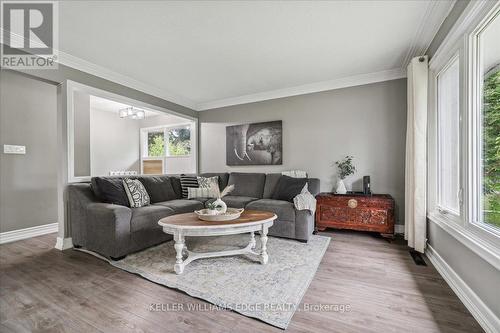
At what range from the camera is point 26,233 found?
3.29 metres

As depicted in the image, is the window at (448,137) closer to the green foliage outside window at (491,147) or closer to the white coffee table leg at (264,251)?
the green foliage outside window at (491,147)

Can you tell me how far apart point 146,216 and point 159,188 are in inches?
40.7

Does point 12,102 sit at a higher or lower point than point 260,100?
lower

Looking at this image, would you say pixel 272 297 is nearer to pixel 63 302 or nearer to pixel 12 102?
pixel 63 302

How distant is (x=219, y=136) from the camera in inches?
193

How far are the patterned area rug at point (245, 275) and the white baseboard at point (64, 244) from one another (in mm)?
1024

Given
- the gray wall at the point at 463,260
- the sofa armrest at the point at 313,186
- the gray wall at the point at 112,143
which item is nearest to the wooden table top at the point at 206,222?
the sofa armrest at the point at 313,186

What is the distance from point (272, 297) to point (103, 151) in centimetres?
554

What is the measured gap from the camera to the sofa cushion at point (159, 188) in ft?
11.5

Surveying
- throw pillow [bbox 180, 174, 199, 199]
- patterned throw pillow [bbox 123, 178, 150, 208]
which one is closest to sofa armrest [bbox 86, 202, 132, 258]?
A: patterned throw pillow [bbox 123, 178, 150, 208]

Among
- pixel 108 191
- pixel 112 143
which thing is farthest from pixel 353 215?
pixel 112 143

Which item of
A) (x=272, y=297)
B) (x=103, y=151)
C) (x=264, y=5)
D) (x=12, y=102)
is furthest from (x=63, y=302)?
(x=103, y=151)

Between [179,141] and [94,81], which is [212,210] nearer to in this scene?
[94,81]

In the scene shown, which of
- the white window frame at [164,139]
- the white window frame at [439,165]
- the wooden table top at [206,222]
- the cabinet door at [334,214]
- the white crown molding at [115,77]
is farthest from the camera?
the white window frame at [164,139]
